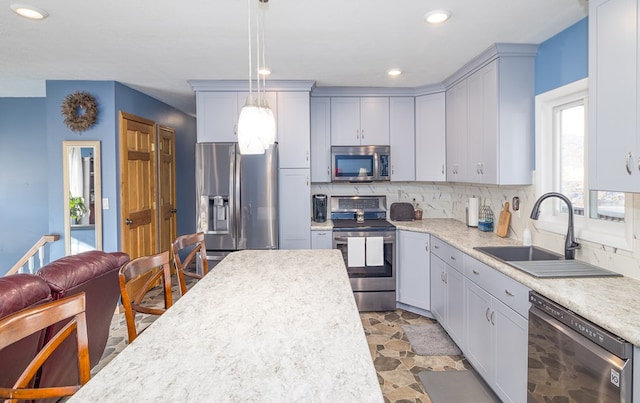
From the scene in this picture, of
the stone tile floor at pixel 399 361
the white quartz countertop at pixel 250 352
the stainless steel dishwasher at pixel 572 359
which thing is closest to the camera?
the white quartz countertop at pixel 250 352

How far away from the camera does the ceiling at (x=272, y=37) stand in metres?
2.19

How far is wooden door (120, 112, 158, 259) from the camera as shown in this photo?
402 centimetres

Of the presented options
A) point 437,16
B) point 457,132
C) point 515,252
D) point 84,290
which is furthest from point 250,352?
point 457,132

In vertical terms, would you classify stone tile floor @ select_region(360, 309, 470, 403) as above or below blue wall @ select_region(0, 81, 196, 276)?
below

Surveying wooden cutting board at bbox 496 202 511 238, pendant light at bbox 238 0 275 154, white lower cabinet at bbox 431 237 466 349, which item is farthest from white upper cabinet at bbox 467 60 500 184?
pendant light at bbox 238 0 275 154

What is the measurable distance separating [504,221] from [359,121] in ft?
6.22

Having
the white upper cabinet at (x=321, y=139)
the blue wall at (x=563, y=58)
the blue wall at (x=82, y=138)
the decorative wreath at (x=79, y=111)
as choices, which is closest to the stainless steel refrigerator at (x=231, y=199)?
the white upper cabinet at (x=321, y=139)

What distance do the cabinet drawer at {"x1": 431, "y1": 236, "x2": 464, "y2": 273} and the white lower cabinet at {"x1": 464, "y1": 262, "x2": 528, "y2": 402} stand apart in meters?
0.23

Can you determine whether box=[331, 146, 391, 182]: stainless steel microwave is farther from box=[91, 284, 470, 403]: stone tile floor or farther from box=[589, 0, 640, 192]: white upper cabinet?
box=[589, 0, 640, 192]: white upper cabinet

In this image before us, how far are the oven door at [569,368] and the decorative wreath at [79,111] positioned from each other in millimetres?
4229

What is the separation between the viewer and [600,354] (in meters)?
1.42

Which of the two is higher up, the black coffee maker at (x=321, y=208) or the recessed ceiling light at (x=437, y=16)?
the recessed ceiling light at (x=437, y=16)

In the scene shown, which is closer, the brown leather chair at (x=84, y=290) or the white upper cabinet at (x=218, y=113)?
the brown leather chair at (x=84, y=290)

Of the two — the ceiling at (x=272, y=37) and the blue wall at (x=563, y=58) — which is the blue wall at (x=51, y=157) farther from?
the blue wall at (x=563, y=58)
